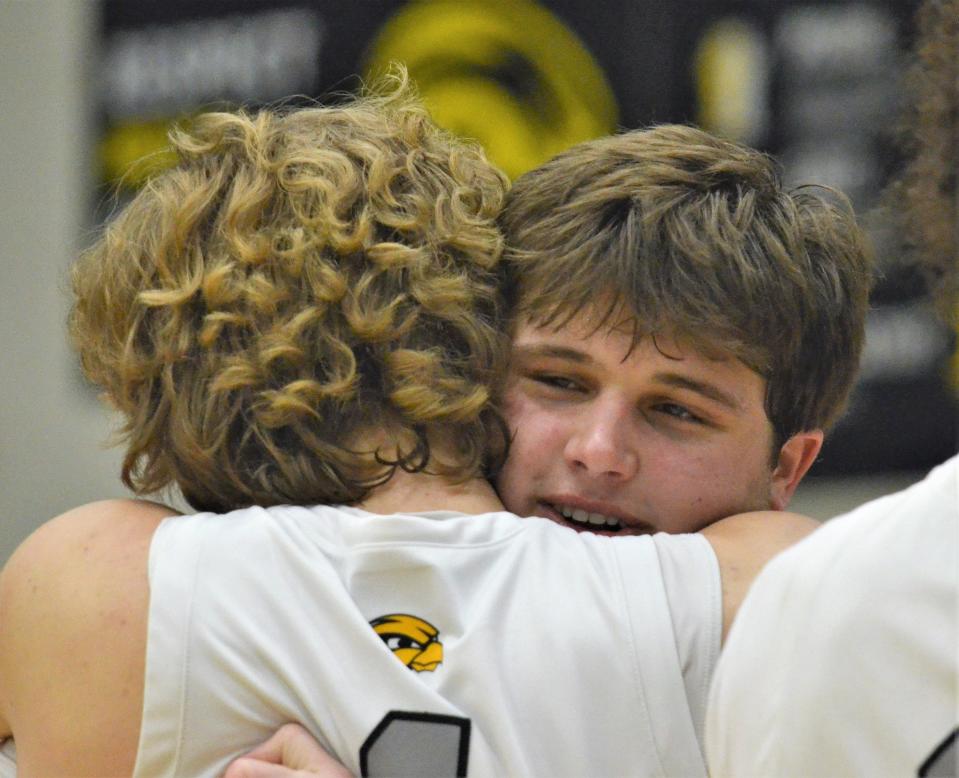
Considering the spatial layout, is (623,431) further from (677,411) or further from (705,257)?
(705,257)

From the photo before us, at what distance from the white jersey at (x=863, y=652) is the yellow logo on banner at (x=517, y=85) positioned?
3.39m

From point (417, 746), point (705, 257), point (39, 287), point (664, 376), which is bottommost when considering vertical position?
point (39, 287)

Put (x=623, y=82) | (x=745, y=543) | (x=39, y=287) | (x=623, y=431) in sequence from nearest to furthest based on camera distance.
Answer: (x=745, y=543) < (x=623, y=431) < (x=623, y=82) < (x=39, y=287)

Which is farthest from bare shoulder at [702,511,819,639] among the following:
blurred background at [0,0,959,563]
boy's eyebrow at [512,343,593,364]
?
blurred background at [0,0,959,563]

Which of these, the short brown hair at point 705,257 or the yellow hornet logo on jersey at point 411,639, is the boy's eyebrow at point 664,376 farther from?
the yellow hornet logo on jersey at point 411,639

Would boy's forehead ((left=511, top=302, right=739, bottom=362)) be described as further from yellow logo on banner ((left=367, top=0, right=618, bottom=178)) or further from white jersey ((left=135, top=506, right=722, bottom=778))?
yellow logo on banner ((left=367, top=0, right=618, bottom=178))

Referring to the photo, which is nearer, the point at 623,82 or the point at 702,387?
the point at 702,387

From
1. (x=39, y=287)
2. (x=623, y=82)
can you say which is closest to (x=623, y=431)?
(x=623, y=82)

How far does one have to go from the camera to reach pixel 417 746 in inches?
57.9

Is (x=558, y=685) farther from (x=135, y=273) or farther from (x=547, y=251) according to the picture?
(x=135, y=273)

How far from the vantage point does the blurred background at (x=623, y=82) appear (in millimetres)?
4355

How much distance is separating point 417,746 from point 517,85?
10.8ft

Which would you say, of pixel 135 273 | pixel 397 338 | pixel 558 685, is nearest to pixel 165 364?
pixel 135 273

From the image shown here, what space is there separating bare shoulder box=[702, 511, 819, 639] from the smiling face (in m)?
0.10
